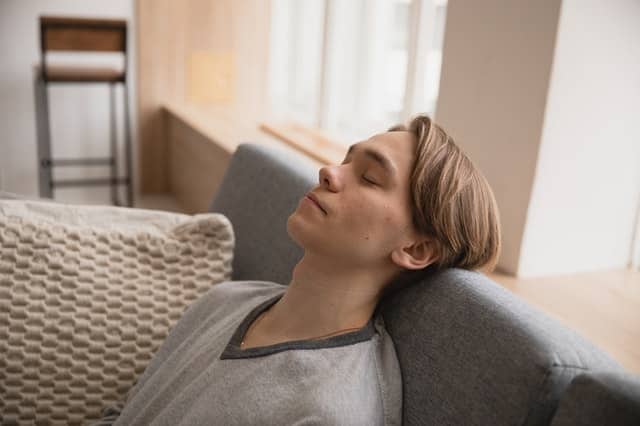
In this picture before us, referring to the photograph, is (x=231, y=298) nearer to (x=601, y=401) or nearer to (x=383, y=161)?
(x=383, y=161)

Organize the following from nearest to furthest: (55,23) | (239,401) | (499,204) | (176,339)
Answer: (239,401) → (176,339) → (499,204) → (55,23)

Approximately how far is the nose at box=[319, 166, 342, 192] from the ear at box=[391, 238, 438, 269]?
0.44 feet

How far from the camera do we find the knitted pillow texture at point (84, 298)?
4.65ft

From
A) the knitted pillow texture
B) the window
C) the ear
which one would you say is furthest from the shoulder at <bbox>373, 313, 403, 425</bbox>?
the window

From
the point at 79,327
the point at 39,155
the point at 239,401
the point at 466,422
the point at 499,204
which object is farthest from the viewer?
the point at 39,155

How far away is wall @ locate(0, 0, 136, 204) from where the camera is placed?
4109mm

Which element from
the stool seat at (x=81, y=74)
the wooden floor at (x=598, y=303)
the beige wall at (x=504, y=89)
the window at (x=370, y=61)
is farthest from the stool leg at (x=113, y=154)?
the wooden floor at (x=598, y=303)

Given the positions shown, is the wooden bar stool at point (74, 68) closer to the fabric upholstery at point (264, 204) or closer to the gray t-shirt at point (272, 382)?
the fabric upholstery at point (264, 204)

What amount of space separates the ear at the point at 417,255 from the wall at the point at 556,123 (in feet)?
1.91

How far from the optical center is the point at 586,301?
4.82 ft

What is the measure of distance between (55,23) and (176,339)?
2.55m

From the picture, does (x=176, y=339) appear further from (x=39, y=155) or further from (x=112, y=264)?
(x=39, y=155)

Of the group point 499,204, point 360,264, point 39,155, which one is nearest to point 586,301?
point 499,204

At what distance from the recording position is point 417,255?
1.04 meters
